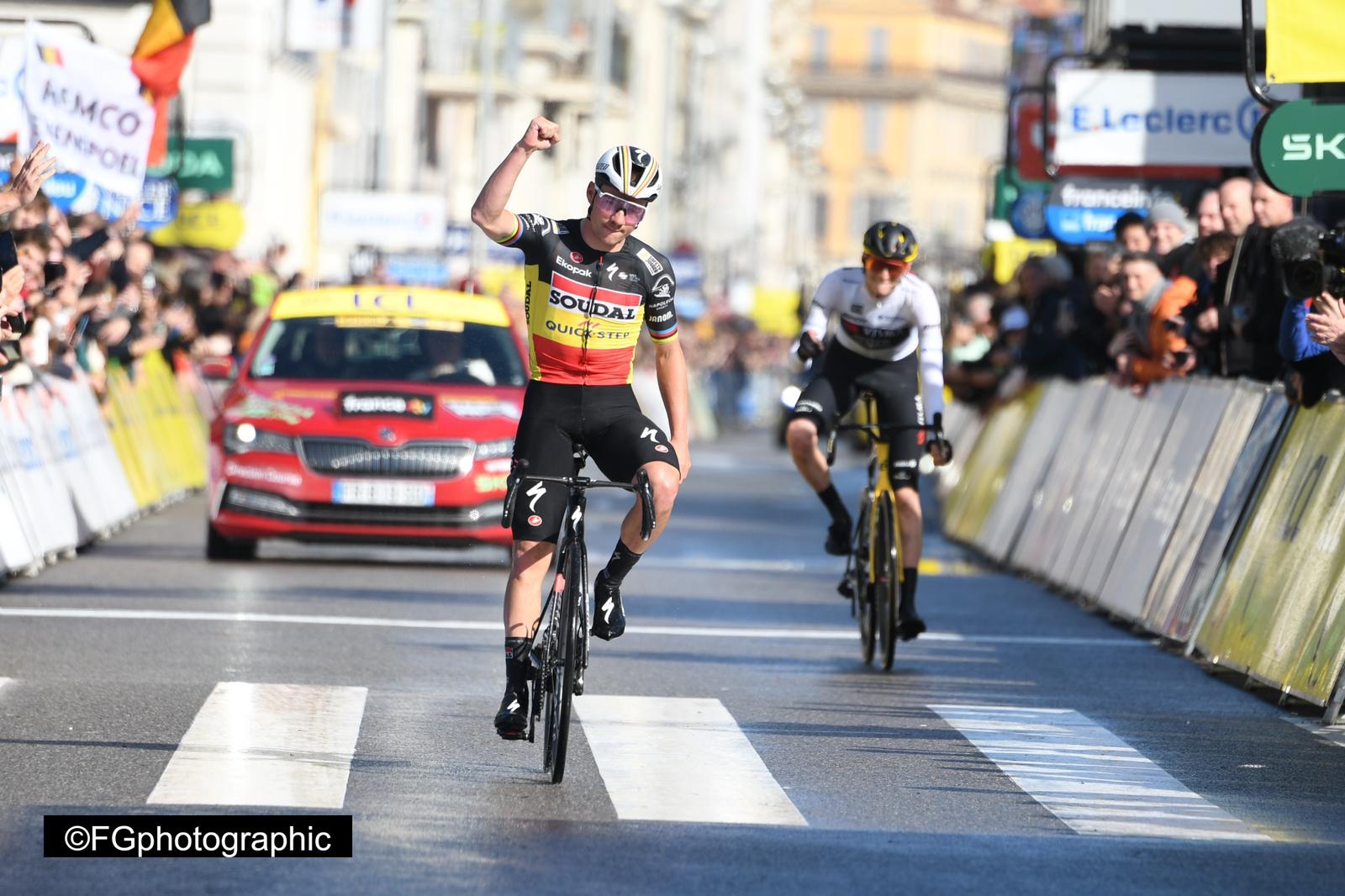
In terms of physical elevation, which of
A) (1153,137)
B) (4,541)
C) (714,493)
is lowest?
(714,493)

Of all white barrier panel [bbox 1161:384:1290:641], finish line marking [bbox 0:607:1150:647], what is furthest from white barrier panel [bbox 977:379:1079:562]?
white barrier panel [bbox 1161:384:1290:641]

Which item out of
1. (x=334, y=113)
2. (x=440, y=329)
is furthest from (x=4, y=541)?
(x=334, y=113)

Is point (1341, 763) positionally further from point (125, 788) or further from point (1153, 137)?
point (1153, 137)

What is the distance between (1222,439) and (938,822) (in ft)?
20.9

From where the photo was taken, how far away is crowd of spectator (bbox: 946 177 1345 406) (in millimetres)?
12852

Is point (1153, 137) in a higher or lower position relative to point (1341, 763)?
higher

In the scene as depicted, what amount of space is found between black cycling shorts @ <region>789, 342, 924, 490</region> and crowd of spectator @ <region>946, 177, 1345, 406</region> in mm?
1712

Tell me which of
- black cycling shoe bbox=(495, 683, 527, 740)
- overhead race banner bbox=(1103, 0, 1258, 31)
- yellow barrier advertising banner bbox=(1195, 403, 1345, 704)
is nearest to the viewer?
black cycling shoe bbox=(495, 683, 527, 740)

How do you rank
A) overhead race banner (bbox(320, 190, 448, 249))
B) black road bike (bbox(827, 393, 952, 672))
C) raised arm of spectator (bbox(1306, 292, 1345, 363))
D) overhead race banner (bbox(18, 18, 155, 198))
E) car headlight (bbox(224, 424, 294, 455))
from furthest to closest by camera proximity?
1. overhead race banner (bbox(320, 190, 448, 249))
2. overhead race banner (bbox(18, 18, 155, 198))
3. car headlight (bbox(224, 424, 294, 455))
4. black road bike (bbox(827, 393, 952, 672))
5. raised arm of spectator (bbox(1306, 292, 1345, 363))

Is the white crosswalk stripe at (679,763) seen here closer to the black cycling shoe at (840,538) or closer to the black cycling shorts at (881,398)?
the black cycling shoe at (840,538)

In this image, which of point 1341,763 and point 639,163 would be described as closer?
point 639,163

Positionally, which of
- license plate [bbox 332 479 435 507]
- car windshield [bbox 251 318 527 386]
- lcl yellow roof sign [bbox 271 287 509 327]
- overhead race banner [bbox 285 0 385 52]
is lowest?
license plate [bbox 332 479 435 507]

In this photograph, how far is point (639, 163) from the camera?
937 cm

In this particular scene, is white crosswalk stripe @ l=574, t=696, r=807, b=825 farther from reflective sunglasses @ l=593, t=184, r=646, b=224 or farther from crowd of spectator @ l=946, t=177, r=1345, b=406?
crowd of spectator @ l=946, t=177, r=1345, b=406
